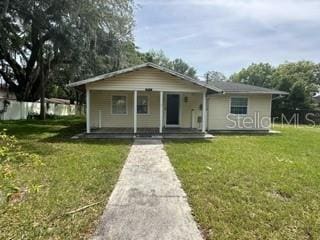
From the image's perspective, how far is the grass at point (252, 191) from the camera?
180 inches

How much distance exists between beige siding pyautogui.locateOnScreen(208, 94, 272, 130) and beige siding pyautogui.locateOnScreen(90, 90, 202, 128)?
114cm

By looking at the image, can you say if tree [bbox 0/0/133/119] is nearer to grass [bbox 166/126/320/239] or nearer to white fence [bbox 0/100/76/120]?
white fence [bbox 0/100/76/120]

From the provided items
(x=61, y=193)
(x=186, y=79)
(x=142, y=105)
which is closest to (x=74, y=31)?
(x=142, y=105)

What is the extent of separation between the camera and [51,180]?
6957mm

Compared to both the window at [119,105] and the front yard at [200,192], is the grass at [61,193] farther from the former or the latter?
the window at [119,105]

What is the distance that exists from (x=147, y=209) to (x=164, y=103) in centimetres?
1280

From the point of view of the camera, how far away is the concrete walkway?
430 cm

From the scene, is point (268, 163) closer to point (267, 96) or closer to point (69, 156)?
point (69, 156)

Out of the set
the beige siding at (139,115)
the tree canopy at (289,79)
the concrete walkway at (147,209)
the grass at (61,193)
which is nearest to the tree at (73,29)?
the beige siding at (139,115)

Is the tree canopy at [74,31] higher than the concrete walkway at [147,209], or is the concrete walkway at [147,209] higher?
the tree canopy at [74,31]

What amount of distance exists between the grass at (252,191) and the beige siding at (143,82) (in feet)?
16.0

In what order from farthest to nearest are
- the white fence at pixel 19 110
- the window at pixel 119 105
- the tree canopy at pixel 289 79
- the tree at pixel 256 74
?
the tree at pixel 256 74 → the tree canopy at pixel 289 79 → the white fence at pixel 19 110 → the window at pixel 119 105

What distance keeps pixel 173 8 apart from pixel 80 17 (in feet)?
15.8

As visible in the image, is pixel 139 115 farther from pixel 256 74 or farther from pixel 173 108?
pixel 256 74
